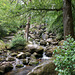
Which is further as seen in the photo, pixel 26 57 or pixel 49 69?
pixel 26 57

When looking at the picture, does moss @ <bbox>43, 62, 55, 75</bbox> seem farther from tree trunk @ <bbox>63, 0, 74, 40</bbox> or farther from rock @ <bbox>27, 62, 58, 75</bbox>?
tree trunk @ <bbox>63, 0, 74, 40</bbox>

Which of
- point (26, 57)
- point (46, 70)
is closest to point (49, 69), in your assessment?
point (46, 70)

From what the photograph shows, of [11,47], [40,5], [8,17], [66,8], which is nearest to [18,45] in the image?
[11,47]

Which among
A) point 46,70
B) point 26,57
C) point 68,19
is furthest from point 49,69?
point 26,57

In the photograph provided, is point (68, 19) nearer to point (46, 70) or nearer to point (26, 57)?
point (46, 70)

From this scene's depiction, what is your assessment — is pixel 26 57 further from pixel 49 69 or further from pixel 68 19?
pixel 68 19

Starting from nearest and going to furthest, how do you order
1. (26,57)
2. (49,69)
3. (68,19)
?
1. (49,69)
2. (68,19)
3. (26,57)

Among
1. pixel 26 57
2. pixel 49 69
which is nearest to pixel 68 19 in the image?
pixel 49 69

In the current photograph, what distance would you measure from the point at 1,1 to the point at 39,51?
6179 mm

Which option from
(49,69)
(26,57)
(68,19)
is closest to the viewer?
(49,69)

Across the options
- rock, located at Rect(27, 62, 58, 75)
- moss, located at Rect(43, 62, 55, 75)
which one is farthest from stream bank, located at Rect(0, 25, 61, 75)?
moss, located at Rect(43, 62, 55, 75)

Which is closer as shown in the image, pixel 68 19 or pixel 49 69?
pixel 49 69

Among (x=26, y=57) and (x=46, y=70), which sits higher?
(x=46, y=70)

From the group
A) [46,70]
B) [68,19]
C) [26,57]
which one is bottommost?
[26,57]
